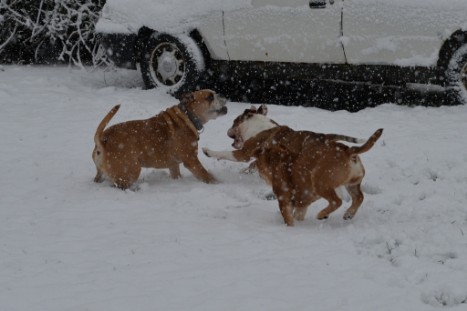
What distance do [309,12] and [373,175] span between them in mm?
2765

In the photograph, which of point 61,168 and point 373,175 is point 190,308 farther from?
point 61,168

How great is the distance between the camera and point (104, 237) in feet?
17.1

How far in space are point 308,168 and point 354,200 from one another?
1.57 ft

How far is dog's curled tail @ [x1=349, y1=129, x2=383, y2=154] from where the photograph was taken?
16.4 ft

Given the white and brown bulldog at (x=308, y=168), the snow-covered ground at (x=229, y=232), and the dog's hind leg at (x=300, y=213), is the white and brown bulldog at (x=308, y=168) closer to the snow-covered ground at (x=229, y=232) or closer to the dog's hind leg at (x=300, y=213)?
the dog's hind leg at (x=300, y=213)

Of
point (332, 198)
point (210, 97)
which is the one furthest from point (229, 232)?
point (210, 97)

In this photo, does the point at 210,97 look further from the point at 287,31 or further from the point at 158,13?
the point at 158,13

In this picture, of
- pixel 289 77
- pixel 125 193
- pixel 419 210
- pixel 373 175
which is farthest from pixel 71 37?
pixel 419 210

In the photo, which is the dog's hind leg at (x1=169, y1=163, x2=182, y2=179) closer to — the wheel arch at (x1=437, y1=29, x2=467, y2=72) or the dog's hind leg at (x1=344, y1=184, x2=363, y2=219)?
the dog's hind leg at (x1=344, y1=184, x2=363, y2=219)

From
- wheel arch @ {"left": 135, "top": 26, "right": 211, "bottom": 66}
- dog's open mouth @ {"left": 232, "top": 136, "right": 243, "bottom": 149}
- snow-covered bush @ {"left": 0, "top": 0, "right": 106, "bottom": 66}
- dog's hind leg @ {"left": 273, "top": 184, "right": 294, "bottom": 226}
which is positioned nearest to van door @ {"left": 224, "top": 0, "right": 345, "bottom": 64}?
wheel arch @ {"left": 135, "top": 26, "right": 211, "bottom": 66}

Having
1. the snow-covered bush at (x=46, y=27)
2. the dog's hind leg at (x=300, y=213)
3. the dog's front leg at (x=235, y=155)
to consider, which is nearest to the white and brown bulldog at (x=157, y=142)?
the dog's front leg at (x=235, y=155)

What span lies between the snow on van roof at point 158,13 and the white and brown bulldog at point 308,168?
3602 millimetres

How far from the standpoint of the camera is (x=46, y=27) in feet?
38.9

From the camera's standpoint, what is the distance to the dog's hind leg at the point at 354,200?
18.0 ft
